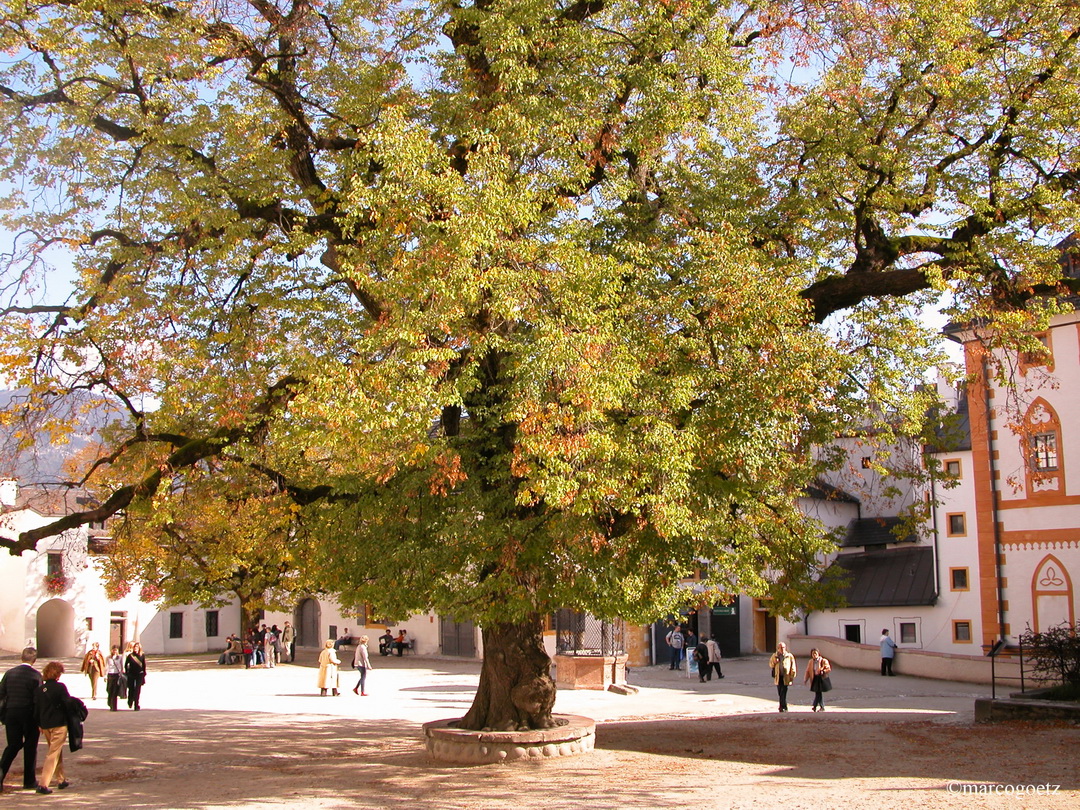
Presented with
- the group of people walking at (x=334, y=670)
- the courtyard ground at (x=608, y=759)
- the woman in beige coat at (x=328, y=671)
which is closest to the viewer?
the courtyard ground at (x=608, y=759)

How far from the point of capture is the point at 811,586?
47.9ft

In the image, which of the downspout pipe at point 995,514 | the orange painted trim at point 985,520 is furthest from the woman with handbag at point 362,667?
the orange painted trim at point 985,520

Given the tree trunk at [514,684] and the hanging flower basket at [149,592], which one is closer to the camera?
the tree trunk at [514,684]

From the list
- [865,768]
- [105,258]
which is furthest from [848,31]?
[105,258]

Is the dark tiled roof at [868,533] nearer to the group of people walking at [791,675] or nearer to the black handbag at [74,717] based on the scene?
the group of people walking at [791,675]

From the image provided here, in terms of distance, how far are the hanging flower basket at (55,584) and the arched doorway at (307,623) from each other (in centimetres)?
1144

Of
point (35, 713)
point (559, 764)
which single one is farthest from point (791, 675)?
point (35, 713)

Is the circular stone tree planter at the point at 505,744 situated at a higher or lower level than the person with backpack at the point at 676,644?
higher

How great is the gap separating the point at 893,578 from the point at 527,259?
30.6 m

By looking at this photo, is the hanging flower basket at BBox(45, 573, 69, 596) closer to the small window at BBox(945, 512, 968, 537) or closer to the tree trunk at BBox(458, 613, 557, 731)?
the tree trunk at BBox(458, 613, 557, 731)

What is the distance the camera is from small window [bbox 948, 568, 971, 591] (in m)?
34.2

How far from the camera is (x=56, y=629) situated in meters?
50.2

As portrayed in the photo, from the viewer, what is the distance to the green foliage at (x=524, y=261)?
1186cm

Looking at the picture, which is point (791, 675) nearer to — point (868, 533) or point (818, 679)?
point (818, 679)
